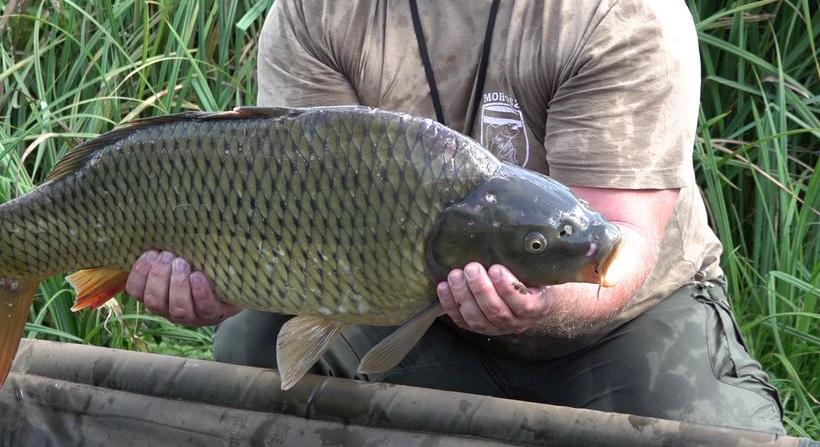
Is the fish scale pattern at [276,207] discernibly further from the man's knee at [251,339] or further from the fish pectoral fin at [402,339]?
the man's knee at [251,339]

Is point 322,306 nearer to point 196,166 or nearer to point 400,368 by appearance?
point 196,166

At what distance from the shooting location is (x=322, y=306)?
1454 mm

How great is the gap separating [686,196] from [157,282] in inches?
29.8

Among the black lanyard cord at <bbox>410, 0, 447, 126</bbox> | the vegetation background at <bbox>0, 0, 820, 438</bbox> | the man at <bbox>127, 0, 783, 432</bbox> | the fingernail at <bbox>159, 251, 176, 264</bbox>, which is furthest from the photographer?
the vegetation background at <bbox>0, 0, 820, 438</bbox>

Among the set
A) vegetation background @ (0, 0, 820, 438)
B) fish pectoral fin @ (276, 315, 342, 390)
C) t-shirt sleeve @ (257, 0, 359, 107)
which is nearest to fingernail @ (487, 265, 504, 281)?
fish pectoral fin @ (276, 315, 342, 390)

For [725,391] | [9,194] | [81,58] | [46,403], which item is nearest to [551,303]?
[725,391]

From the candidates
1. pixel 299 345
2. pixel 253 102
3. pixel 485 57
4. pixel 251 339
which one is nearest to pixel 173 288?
pixel 299 345

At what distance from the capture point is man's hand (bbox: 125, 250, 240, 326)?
5.07 feet

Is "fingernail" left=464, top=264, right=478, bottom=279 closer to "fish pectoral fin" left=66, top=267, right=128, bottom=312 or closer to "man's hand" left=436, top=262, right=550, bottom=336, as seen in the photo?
"man's hand" left=436, top=262, right=550, bottom=336

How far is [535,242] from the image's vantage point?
52.3 inches

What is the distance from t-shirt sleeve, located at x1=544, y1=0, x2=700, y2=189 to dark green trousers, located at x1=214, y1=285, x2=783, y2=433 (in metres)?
0.22

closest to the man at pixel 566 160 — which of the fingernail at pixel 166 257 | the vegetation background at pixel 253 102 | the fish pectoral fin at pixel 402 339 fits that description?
the fingernail at pixel 166 257

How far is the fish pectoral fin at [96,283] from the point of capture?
5.34 ft

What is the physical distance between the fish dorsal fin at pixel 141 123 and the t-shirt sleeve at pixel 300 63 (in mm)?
391
